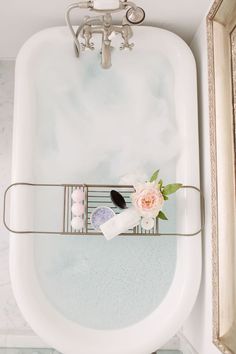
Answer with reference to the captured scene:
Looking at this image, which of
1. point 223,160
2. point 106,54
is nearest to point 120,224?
point 223,160

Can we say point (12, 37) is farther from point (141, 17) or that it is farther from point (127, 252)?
point (127, 252)

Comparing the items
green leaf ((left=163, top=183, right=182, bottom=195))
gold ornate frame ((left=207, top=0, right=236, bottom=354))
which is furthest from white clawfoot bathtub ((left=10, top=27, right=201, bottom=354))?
gold ornate frame ((left=207, top=0, right=236, bottom=354))

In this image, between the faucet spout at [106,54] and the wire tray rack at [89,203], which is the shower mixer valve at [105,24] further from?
the wire tray rack at [89,203]

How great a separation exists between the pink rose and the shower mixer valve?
584 millimetres

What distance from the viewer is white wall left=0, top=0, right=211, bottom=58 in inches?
71.8

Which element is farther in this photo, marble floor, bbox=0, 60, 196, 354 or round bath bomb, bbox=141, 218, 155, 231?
marble floor, bbox=0, 60, 196, 354

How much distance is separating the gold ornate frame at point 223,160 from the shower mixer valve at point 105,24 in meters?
0.30

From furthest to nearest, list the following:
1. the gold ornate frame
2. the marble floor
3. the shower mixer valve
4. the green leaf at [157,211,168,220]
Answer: the marble floor
the green leaf at [157,211,168,220]
the shower mixer valve
the gold ornate frame

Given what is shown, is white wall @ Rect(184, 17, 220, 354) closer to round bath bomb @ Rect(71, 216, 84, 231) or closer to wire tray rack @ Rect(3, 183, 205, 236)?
wire tray rack @ Rect(3, 183, 205, 236)

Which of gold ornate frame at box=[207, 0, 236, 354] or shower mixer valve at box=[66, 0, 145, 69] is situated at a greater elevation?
shower mixer valve at box=[66, 0, 145, 69]

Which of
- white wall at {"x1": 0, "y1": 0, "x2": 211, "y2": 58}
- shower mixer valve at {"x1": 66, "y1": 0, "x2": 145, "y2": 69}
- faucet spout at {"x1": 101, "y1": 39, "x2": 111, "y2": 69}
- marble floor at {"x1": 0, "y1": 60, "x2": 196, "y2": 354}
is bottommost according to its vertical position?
marble floor at {"x1": 0, "y1": 60, "x2": 196, "y2": 354}

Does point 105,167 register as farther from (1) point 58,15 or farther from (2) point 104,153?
(1) point 58,15

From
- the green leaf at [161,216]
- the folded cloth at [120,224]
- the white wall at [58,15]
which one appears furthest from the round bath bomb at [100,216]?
the white wall at [58,15]

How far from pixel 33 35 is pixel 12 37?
0.68 feet
